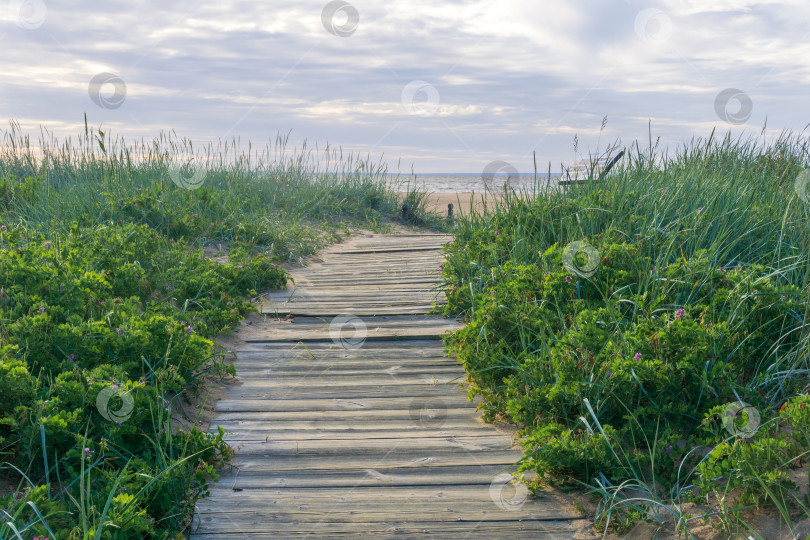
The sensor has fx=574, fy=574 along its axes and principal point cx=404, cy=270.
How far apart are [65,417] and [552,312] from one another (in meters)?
3.09

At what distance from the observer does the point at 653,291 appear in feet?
12.9

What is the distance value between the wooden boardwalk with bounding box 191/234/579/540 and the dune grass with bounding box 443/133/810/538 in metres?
0.28

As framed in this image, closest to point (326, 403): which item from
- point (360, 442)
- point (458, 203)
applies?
point (360, 442)

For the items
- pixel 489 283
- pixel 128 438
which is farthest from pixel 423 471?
pixel 489 283

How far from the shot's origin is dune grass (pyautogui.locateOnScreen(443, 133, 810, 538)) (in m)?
2.69

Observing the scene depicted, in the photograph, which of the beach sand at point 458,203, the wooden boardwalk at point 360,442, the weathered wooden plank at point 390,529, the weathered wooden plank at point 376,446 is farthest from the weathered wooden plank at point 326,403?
the beach sand at point 458,203

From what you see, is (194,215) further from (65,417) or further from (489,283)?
(65,417)

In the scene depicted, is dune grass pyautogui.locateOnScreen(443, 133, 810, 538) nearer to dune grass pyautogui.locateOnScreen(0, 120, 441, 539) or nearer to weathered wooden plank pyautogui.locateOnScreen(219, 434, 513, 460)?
weathered wooden plank pyautogui.locateOnScreen(219, 434, 513, 460)

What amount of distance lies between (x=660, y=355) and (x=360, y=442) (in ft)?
5.97

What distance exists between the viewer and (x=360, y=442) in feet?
11.3

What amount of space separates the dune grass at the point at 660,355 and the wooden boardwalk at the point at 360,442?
28 cm

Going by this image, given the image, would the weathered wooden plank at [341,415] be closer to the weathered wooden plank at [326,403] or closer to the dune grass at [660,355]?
the weathered wooden plank at [326,403]

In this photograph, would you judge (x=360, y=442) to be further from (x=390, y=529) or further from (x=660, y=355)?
(x=660, y=355)

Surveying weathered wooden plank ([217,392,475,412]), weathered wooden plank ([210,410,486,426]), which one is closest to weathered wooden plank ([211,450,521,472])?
weathered wooden plank ([210,410,486,426])
